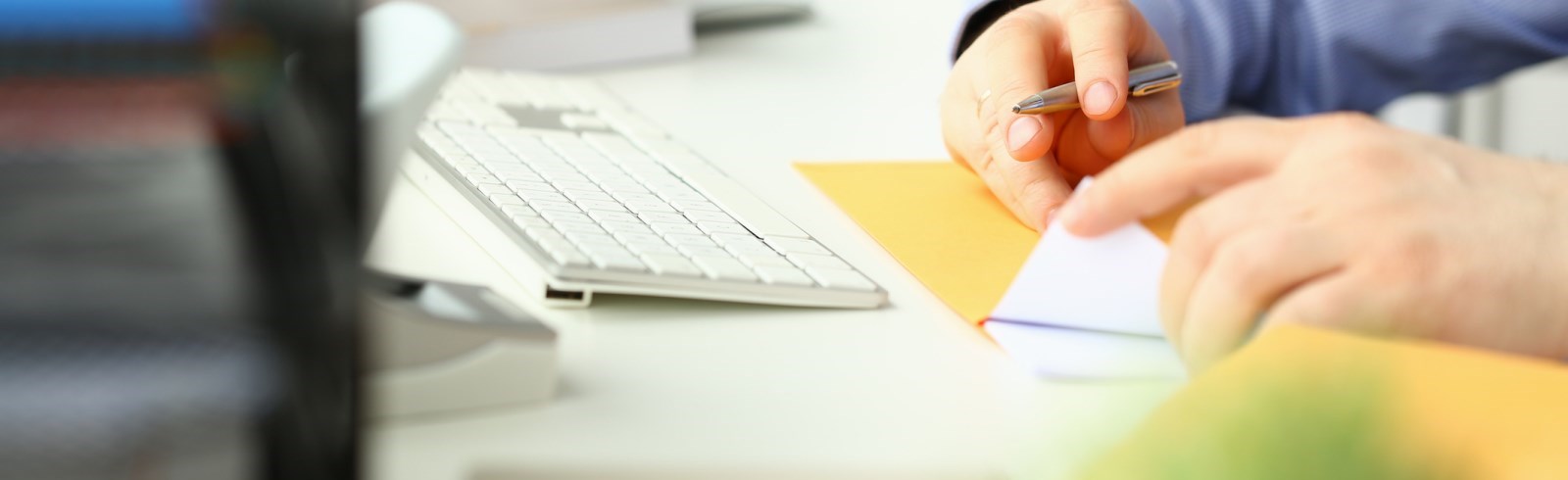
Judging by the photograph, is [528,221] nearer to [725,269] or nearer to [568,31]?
[725,269]

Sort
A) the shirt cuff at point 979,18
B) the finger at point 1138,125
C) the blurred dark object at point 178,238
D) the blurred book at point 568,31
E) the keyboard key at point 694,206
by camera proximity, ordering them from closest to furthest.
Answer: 1. the blurred dark object at point 178,238
2. the keyboard key at point 694,206
3. the finger at point 1138,125
4. the shirt cuff at point 979,18
5. the blurred book at point 568,31

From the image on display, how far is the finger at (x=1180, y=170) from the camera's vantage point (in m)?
0.43

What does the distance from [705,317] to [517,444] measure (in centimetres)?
13

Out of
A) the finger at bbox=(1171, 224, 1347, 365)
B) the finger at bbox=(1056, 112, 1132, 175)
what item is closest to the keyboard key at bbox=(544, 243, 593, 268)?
A: the finger at bbox=(1171, 224, 1347, 365)

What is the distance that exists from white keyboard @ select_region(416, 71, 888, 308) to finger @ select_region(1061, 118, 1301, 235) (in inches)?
4.1

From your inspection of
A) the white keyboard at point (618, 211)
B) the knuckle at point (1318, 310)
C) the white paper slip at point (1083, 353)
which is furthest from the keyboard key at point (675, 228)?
the knuckle at point (1318, 310)

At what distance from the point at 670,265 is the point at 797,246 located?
8 centimetres

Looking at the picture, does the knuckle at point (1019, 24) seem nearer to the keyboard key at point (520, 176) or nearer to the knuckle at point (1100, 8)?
the knuckle at point (1100, 8)

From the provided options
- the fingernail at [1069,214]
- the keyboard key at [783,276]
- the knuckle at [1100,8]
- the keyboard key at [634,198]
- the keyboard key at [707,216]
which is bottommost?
the keyboard key at [783,276]

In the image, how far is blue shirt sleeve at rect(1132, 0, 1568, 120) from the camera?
2.98 feet

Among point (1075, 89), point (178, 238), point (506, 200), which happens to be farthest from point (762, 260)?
point (178, 238)

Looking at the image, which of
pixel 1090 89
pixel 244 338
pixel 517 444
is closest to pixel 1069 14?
pixel 1090 89

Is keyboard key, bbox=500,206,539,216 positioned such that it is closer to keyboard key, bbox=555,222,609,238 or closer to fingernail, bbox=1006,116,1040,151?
keyboard key, bbox=555,222,609,238

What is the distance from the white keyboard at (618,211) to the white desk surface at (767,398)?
0.01 m
